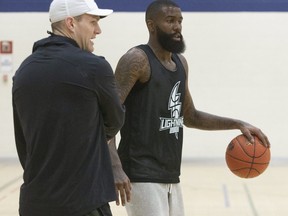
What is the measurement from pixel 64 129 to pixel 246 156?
1.72 metres

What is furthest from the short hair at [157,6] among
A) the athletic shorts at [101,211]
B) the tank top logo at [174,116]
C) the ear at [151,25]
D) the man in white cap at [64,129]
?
the athletic shorts at [101,211]

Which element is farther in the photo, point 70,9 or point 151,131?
point 151,131

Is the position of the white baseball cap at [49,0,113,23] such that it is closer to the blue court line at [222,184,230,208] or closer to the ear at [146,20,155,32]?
the ear at [146,20,155,32]

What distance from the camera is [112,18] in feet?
37.1

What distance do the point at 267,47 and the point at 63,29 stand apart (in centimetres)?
908

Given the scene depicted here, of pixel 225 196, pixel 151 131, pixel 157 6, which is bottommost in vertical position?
pixel 225 196

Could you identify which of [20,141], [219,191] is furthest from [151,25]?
[219,191]

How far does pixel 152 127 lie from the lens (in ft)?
10.8

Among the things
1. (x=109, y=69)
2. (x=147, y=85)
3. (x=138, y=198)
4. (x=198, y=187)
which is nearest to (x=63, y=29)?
(x=109, y=69)

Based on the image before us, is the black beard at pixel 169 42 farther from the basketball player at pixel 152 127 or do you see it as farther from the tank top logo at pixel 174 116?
the tank top logo at pixel 174 116

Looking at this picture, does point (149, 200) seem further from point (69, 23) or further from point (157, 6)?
point (69, 23)

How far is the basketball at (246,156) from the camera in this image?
3.67m

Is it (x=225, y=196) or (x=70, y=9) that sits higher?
(x=70, y=9)

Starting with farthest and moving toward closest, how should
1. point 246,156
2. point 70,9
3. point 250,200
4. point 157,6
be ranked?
point 250,200 → point 246,156 → point 157,6 → point 70,9
